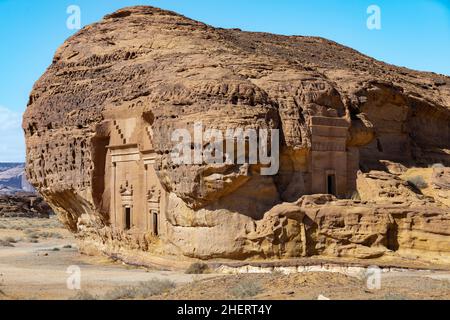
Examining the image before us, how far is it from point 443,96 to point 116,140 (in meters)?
19.5

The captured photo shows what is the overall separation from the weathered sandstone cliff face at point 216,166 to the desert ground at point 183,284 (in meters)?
1.94

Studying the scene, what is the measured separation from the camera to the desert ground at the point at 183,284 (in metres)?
16.7

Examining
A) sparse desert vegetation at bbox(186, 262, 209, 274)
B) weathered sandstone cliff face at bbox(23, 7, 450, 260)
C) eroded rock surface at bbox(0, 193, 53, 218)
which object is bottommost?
eroded rock surface at bbox(0, 193, 53, 218)

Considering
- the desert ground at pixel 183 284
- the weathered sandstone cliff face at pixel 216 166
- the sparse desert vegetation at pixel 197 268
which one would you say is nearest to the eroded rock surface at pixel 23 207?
the weathered sandstone cliff face at pixel 216 166

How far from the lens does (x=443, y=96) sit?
40.7 meters

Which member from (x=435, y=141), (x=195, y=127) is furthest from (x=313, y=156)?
(x=435, y=141)

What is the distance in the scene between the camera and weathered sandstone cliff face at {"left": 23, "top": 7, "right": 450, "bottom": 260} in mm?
25312

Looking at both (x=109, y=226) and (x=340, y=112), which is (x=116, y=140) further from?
(x=340, y=112)

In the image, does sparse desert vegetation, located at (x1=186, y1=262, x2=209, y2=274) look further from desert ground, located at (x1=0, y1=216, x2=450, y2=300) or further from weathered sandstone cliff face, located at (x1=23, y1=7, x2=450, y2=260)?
weathered sandstone cliff face, located at (x1=23, y1=7, x2=450, y2=260)

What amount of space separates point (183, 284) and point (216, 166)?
5323 mm

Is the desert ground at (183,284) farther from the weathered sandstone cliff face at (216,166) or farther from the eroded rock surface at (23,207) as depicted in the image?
the eroded rock surface at (23,207)

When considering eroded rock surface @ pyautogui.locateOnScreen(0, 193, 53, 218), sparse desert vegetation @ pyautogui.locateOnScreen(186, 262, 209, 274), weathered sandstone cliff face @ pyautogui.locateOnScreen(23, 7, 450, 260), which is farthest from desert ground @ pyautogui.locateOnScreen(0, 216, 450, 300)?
eroded rock surface @ pyautogui.locateOnScreen(0, 193, 53, 218)

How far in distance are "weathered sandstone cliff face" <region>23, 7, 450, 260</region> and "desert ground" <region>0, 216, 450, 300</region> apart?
6.36 ft

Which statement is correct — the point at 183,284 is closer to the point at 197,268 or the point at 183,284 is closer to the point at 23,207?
the point at 197,268
